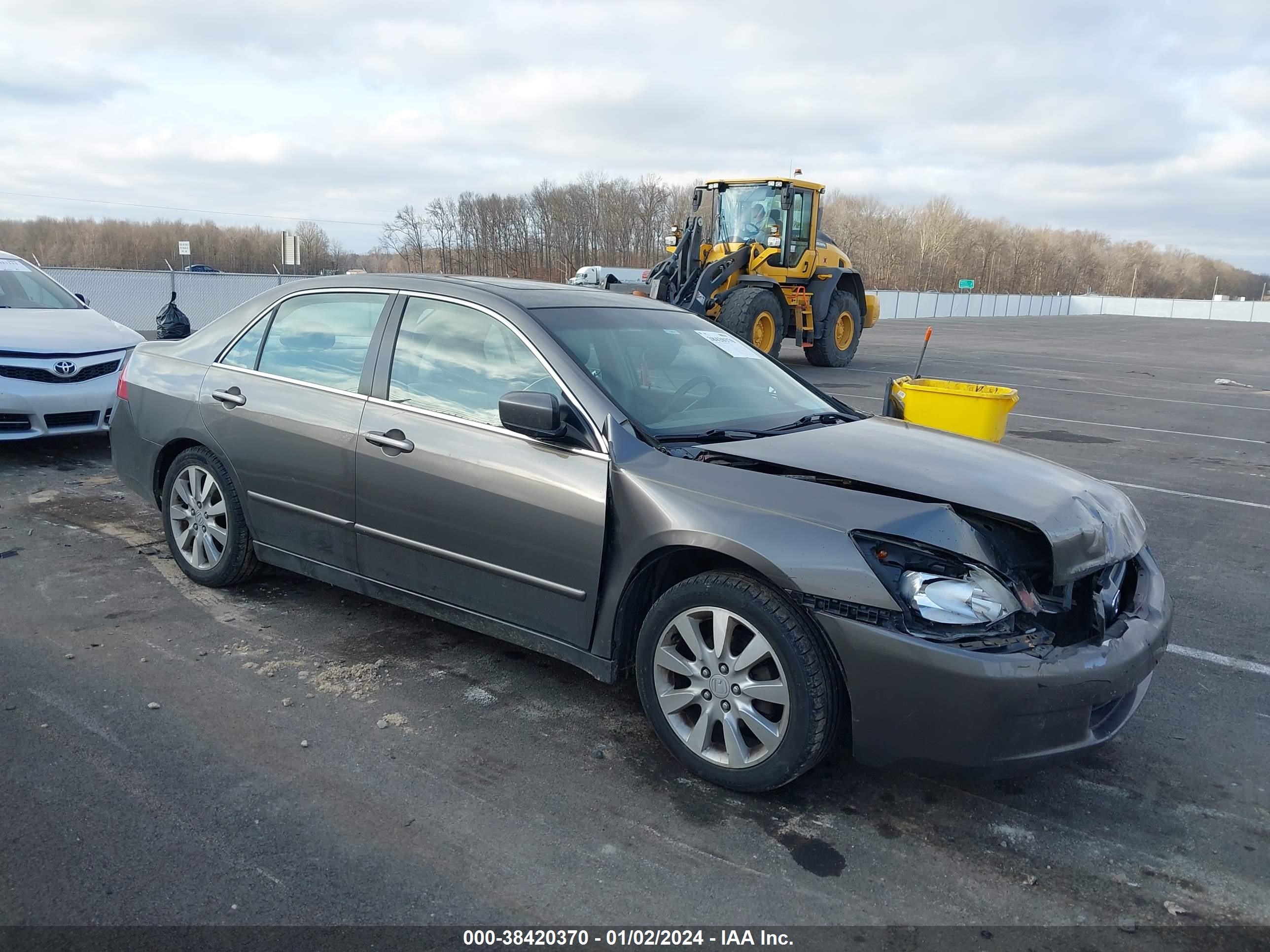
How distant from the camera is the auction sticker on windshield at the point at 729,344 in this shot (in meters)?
4.48

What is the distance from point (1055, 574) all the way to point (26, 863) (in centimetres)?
308

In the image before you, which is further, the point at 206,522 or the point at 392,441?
the point at 206,522

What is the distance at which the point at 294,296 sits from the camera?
15.1 feet

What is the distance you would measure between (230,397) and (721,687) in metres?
2.81

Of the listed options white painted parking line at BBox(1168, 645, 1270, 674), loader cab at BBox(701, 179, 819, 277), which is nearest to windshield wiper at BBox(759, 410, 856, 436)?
white painted parking line at BBox(1168, 645, 1270, 674)

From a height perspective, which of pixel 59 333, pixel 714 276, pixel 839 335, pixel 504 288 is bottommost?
pixel 59 333

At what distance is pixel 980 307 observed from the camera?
60.2 meters

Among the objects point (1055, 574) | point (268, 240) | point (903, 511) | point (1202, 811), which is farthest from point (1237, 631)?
point (268, 240)

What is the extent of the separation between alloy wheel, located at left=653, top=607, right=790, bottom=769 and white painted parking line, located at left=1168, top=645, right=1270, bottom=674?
2478 mm

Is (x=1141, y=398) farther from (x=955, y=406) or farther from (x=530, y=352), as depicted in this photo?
(x=530, y=352)

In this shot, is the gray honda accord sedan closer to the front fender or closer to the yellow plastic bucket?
the front fender

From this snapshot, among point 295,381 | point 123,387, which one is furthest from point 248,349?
point 123,387

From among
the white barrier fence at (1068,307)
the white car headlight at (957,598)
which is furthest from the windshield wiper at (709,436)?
the white barrier fence at (1068,307)

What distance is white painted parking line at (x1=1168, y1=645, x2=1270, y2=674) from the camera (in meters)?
4.25
